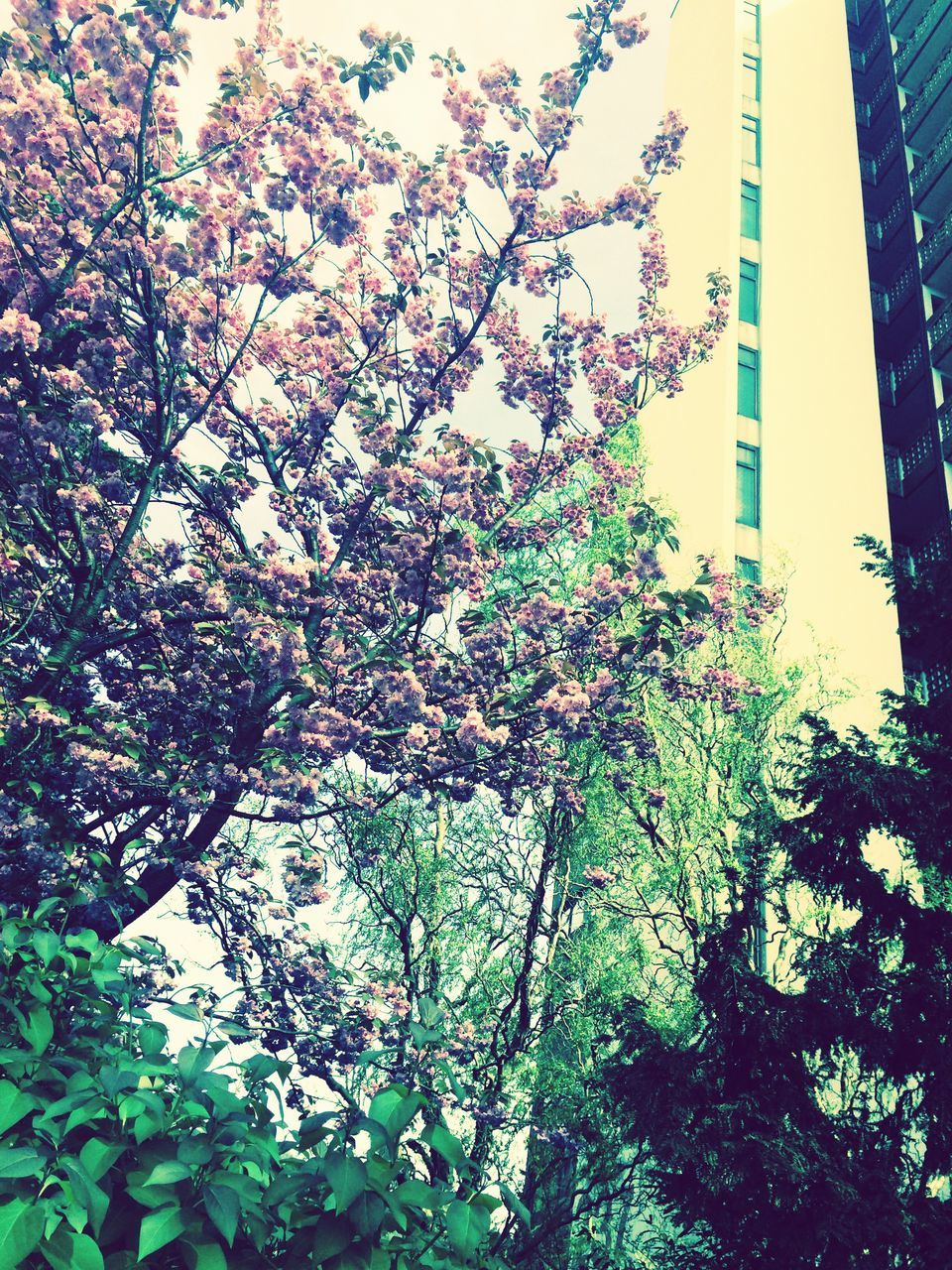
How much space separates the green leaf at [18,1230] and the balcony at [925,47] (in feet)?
128

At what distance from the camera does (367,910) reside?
12.0 m

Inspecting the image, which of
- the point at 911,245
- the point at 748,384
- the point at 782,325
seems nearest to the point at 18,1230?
the point at 748,384

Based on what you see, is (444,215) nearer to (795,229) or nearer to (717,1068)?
(717,1068)

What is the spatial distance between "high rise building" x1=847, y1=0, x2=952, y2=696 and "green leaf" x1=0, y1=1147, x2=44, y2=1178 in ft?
81.8

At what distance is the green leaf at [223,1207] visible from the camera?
173 centimetres

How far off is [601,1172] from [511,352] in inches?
340

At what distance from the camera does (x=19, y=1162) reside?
171 centimetres

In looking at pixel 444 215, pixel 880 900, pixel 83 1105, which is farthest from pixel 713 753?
pixel 83 1105

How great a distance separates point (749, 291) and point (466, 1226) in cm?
2784

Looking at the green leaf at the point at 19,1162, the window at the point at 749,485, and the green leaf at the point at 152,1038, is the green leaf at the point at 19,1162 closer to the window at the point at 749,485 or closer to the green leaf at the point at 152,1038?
the green leaf at the point at 152,1038

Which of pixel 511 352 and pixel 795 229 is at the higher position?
pixel 795 229

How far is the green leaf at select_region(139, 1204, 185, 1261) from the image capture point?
170 centimetres

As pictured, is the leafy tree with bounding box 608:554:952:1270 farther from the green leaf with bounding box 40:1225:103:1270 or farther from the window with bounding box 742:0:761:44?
the window with bounding box 742:0:761:44

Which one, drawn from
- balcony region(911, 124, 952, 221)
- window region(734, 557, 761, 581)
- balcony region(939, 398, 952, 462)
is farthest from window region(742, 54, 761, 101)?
window region(734, 557, 761, 581)
